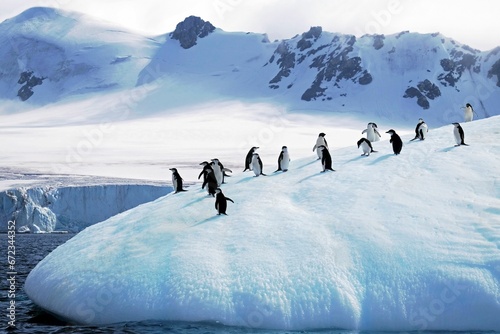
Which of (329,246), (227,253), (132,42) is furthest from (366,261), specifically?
(132,42)

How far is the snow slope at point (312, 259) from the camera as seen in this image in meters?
9.39

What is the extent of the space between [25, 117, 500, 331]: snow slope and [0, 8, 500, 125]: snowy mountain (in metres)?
146

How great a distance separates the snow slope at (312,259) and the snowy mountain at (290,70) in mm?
146453

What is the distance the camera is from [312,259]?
1015 centimetres

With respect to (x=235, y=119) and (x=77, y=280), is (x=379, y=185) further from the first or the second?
(x=235, y=119)

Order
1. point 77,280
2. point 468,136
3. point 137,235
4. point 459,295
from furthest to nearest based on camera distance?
point 468,136
point 137,235
point 77,280
point 459,295

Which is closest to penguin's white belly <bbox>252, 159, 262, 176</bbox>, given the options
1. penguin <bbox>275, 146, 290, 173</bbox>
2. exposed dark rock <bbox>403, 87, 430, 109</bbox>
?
penguin <bbox>275, 146, 290, 173</bbox>

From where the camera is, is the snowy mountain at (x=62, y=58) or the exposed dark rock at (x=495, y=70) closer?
the exposed dark rock at (x=495, y=70)

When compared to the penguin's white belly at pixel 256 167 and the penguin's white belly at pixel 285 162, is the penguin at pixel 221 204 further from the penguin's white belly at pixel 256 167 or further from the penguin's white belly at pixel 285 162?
the penguin's white belly at pixel 285 162

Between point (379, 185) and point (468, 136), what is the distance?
4.23 metres

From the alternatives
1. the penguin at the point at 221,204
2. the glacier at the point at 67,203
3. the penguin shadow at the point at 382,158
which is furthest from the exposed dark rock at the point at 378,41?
the penguin at the point at 221,204

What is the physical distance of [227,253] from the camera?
10531mm

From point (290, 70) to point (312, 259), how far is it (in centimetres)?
17419

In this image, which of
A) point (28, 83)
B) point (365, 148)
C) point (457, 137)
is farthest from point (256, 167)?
point (28, 83)
